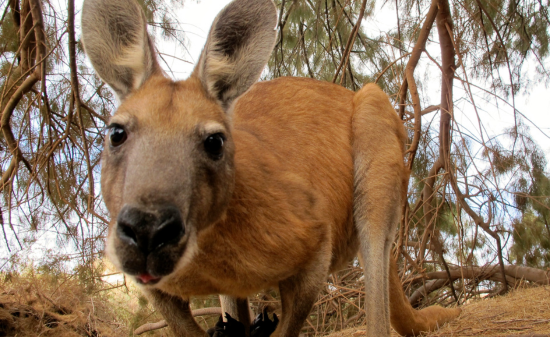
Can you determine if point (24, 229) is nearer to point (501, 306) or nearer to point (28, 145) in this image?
Result: point (28, 145)

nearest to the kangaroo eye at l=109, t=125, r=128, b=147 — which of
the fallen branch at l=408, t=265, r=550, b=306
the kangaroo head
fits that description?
the kangaroo head

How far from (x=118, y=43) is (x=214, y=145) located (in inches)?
40.2

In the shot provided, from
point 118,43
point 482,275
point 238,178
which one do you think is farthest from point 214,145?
point 482,275

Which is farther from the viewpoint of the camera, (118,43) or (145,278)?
(118,43)

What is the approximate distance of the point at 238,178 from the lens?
316 cm

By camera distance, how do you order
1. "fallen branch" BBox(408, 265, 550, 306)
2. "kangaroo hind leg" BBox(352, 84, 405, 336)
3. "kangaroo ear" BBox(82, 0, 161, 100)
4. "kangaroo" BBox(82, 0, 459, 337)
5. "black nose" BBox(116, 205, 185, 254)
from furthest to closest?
"fallen branch" BBox(408, 265, 550, 306) < "kangaroo hind leg" BBox(352, 84, 405, 336) < "kangaroo ear" BBox(82, 0, 161, 100) < "kangaroo" BBox(82, 0, 459, 337) < "black nose" BBox(116, 205, 185, 254)

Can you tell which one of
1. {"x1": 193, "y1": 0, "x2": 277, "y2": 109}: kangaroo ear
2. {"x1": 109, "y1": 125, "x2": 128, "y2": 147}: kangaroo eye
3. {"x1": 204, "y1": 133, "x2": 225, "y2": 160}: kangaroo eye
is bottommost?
{"x1": 204, "y1": 133, "x2": 225, "y2": 160}: kangaroo eye

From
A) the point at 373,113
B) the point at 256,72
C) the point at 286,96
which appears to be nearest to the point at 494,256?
the point at 373,113

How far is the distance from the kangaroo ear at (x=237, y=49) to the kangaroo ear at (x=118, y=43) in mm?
352

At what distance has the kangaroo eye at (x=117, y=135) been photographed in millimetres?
2629

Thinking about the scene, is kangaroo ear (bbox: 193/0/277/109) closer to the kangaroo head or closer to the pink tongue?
the kangaroo head

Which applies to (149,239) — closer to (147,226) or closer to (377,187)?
(147,226)

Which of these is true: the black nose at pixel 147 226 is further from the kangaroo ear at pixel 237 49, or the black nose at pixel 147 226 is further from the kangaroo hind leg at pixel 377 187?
the kangaroo hind leg at pixel 377 187

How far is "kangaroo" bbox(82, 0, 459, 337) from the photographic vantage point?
2.32m
